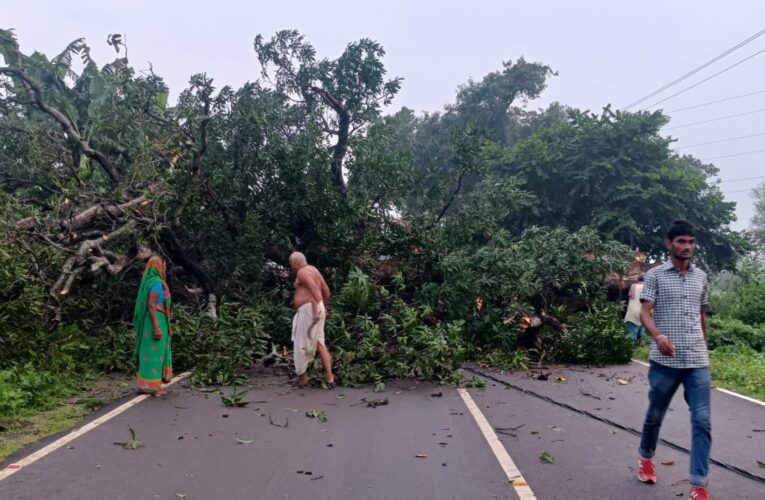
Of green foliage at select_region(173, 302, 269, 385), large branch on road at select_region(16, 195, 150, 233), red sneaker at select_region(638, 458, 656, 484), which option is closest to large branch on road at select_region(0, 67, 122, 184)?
large branch on road at select_region(16, 195, 150, 233)

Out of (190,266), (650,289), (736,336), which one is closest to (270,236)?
(190,266)

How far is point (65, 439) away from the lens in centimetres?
592

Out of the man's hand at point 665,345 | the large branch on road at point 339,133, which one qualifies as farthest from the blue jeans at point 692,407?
the large branch on road at point 339,133

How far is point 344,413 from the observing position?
736 cm

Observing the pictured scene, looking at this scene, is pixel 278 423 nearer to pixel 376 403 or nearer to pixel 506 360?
pixel 376 403

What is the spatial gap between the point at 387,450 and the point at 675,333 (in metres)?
2.55

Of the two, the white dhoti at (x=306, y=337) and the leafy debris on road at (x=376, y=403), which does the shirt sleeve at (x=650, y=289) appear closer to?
the leafy debris on road at (x=376, y=403)

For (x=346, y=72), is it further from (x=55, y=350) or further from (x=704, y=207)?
(x=704, y=207)

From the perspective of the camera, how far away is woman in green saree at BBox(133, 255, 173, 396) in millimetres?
7984

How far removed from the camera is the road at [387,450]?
4.70 meters

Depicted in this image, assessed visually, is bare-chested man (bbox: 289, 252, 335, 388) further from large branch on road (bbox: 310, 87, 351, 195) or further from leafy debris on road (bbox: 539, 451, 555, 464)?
large branch on road (bbox: 310, 87, 351, 195)

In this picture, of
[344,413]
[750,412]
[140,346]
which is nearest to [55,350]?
[140,346]

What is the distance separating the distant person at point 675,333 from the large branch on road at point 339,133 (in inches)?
347

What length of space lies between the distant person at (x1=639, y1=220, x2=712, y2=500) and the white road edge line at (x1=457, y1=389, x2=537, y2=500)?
0.89 m
